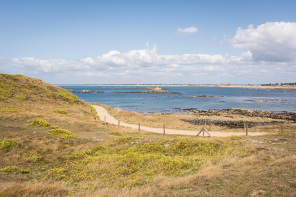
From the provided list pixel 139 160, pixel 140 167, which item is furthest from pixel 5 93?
pixel 140 167

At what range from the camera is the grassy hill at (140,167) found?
8.08m

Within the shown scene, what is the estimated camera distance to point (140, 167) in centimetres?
1214

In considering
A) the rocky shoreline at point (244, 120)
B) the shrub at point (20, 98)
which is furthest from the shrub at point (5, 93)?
the rocky shoreline at point (244, 120)

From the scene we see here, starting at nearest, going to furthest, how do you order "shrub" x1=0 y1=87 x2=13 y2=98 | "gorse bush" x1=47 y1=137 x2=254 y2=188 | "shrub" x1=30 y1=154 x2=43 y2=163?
1. "gorse bush" x1=47 y1=137 x2=254 y2=188
2. "shrub" x1=30 y1=154 x2=43 y2=163
3. "shrub" x1=0 y1=87 x2=13 y2=98

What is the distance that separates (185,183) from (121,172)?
13.5ft

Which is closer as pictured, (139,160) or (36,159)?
(139,160)

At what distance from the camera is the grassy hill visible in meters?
8.08

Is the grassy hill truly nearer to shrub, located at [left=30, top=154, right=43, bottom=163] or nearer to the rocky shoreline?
shrub, located at [left=30, top=154, right=43, bottom=163]

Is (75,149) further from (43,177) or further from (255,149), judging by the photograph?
(255,149)

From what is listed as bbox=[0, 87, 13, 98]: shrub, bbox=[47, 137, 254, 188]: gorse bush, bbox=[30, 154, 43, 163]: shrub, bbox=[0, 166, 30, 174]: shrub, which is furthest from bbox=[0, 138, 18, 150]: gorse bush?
bbox=[0, 87, 13, 98]: shrub

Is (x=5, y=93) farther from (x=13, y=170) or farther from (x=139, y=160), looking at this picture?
(x=139, y=160)

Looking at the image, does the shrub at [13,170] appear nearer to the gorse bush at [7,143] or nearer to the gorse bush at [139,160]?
the gorse bush at [139,160]

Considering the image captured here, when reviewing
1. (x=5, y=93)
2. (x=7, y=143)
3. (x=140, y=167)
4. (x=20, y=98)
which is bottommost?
(x=140, y=167)

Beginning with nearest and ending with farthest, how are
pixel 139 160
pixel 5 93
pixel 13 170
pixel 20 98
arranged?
pixel 13 170
pixel 139 160
pixel 5 93
pixel 20 98
